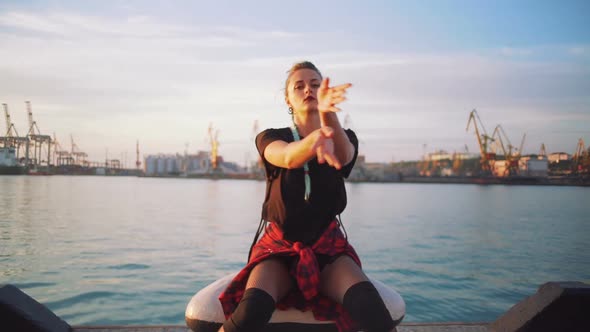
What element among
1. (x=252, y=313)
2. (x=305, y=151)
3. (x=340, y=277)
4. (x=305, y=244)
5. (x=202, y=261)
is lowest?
(x=202, y=261)

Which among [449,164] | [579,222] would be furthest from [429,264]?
[449,164]

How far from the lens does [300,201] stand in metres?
2.19

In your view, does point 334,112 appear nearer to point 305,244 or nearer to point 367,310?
point 305,244

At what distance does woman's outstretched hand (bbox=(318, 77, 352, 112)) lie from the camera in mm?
1735

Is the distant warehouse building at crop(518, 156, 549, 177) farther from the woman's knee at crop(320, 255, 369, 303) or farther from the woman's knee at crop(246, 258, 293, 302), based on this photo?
the woman's knee at crop(246, 258, 293, 302)

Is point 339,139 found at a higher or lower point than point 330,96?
lower

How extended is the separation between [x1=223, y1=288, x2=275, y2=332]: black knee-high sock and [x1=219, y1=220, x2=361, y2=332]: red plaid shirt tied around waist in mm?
218

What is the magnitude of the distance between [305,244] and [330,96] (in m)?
0.77

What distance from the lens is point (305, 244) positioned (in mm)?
2217

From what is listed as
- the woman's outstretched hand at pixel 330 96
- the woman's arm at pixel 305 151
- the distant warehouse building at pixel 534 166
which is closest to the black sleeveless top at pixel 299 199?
the woman's arm at pixel 305 151

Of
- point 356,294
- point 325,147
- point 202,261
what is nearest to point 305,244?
point 356,294

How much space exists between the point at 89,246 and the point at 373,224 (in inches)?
524

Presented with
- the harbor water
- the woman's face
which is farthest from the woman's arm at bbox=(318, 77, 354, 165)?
the harbor water

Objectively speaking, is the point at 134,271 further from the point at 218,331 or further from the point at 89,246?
the point at 218,331
